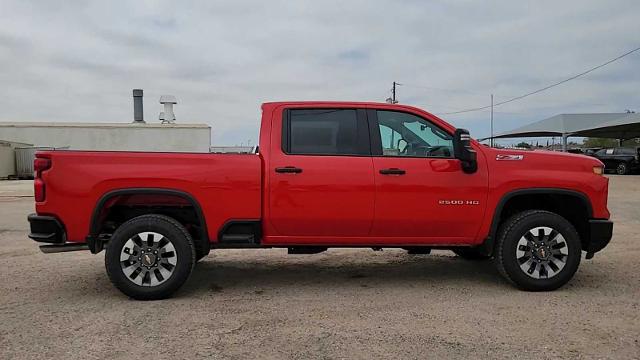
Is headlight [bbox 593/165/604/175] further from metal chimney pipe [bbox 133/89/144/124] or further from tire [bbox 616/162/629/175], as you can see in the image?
metal chimney pipe [bbox 133/89/144/124]

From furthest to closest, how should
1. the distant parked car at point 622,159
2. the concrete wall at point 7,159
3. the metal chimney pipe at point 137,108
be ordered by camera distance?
the metal chimney pipe at point 137,108 → the distant parked car at point 622,159 → the concrete wall at point 7,159

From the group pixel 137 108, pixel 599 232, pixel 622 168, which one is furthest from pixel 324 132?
pixel 137 108

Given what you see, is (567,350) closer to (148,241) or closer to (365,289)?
(365,289)

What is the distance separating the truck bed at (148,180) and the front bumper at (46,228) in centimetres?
5

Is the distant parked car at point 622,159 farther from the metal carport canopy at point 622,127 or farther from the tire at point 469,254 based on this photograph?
the tire at point 469,254

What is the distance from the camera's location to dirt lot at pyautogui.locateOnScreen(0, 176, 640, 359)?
3.69m

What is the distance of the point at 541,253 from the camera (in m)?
5.07

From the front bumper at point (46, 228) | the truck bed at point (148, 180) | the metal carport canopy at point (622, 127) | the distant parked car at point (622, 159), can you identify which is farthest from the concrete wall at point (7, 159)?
the metal carport canopy at point (622, 127)

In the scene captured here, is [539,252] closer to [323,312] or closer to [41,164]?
[323,312]

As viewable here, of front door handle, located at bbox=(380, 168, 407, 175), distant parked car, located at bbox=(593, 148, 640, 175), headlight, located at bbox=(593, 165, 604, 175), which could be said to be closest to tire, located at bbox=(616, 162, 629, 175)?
distant parked car, located at bbox=(593, 148, 640, 175)

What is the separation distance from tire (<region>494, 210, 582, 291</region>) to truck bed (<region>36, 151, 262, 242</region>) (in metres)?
2.49

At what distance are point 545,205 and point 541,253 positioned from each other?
2.41 feet

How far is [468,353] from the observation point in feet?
11.8

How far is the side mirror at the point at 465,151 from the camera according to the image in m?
4.86
